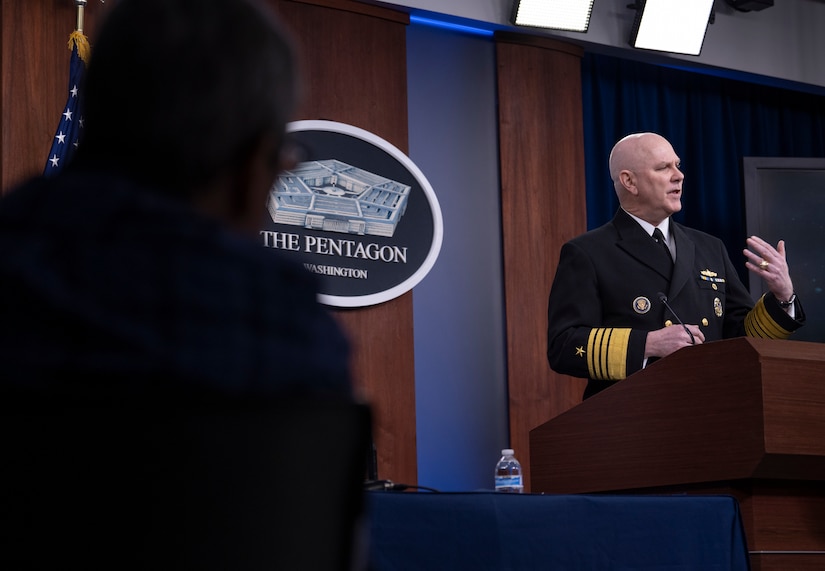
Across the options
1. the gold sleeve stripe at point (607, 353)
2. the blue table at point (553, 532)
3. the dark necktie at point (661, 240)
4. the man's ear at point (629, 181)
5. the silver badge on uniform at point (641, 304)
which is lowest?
the blue table at point (553, 532)

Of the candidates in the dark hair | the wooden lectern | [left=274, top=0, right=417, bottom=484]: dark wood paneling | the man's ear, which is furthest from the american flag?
the dark hair

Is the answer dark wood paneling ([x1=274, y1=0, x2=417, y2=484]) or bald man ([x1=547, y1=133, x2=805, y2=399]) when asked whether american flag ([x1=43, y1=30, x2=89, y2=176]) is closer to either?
dark wood paneling ([x1=274, y1=0, x2=417, y2=484])

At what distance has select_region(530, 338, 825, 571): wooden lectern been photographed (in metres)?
2.42

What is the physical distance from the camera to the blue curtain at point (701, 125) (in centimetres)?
579

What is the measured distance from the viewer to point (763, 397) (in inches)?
94.6

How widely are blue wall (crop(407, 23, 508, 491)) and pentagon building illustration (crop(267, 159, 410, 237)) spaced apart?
34 centimetres

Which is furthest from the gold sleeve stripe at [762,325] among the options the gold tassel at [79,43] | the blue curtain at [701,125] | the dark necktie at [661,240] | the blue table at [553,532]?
the gold tassel at [79,43]

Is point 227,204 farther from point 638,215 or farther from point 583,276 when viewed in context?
point 638,215

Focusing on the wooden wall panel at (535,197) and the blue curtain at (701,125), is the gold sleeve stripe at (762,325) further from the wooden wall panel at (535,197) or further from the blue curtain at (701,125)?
the blue curtain at (701,125)

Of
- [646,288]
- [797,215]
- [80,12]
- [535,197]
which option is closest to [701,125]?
[797,215]

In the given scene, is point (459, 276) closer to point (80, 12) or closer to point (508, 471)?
point (508, 471)

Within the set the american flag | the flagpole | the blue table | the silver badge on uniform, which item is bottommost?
the blue table

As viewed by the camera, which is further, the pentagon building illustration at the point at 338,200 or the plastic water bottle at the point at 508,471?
the plastic water bottle at the point at 508,471

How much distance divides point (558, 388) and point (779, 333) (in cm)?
195
